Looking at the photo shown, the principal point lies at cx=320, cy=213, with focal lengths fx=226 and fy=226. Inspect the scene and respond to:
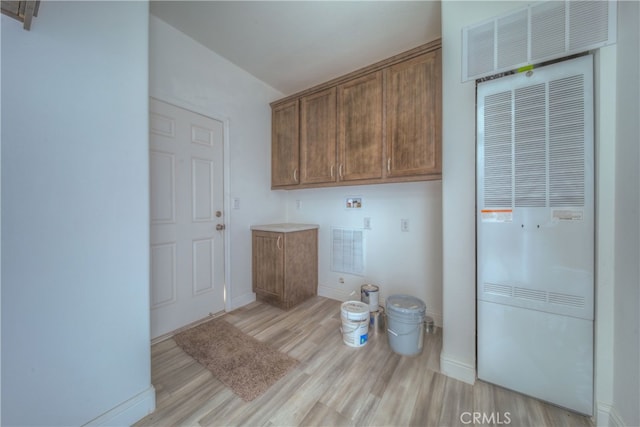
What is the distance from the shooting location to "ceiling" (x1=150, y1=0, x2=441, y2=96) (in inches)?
70.0

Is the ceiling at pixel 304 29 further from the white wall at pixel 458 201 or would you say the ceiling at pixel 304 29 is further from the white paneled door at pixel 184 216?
the white paneled door at pixel 184 216

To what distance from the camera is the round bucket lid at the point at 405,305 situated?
178 cm

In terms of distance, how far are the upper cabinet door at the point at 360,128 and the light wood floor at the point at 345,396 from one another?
160 cm

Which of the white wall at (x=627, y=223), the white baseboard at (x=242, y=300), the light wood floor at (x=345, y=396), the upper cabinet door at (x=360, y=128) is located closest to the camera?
the white wall at (x=627, y=223)

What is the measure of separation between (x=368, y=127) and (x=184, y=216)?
1.99 metres

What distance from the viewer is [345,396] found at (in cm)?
141

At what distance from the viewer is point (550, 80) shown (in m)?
1.28

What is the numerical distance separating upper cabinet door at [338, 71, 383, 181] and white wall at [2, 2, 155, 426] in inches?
65.6

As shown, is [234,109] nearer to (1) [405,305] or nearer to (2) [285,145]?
(2) [285,145]

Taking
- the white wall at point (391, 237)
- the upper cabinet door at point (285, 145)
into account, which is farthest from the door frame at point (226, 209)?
the white wall at point (391, 237)

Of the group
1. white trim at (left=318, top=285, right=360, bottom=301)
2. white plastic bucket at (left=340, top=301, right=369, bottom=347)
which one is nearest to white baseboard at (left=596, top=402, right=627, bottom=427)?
white plastic bucket at (left=340, top=301, right=369, bottom=347)

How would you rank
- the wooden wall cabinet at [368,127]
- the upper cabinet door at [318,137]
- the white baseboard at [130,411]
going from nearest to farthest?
the white baseboard at [130,411] < the wooden wall cabinet at [368,127] < the upper cabinet door at [318,137]

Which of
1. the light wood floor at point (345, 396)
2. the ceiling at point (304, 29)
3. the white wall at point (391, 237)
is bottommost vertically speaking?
the light wood floor at point (345, 396)

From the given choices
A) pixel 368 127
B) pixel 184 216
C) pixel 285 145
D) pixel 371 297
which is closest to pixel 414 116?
pixel 368 127
